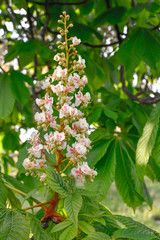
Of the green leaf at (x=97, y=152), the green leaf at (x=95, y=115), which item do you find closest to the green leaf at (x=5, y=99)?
the green leaf at (x=95, y=115)

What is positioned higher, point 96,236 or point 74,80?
point 74,80

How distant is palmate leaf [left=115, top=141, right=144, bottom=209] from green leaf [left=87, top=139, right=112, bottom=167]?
67 mm

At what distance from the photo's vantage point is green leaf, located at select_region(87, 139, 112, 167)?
0.97 meters

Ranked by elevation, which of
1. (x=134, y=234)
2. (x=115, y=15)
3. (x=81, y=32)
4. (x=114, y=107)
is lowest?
(x=134, y=234)

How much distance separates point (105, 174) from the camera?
1.00 m

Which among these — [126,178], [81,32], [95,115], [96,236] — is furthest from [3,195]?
[81,32]

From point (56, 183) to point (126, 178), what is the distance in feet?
2.00

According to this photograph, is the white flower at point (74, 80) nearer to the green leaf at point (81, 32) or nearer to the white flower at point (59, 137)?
the white flower at point (59, 137)

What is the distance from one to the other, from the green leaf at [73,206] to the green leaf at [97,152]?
0.46 m

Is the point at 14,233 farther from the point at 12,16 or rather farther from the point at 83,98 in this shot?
the point at 12,16

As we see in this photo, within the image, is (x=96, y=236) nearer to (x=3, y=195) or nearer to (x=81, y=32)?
(x=3, y=195)

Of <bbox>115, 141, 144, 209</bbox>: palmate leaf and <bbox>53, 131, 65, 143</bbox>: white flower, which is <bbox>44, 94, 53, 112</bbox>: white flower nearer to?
<bbox>53, 131, 65, 143</bbox>: white flower

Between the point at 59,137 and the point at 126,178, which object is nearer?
the point at 59,137

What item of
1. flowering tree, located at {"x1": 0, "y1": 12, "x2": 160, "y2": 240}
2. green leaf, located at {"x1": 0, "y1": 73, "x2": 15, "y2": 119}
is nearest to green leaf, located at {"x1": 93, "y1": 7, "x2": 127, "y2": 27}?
green leaf, located at {"x1": 0, "y1": 73, "x2": 15, "y2": 119}
